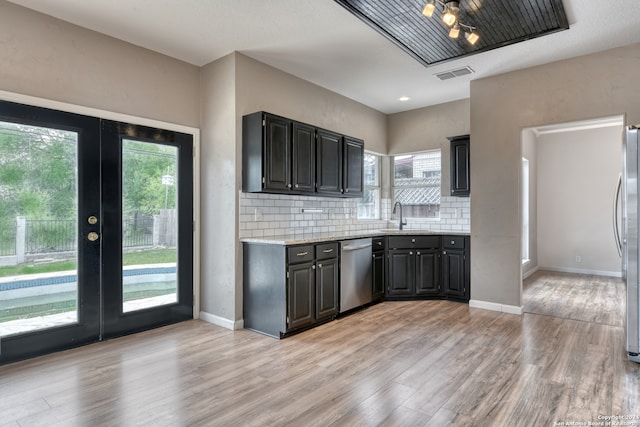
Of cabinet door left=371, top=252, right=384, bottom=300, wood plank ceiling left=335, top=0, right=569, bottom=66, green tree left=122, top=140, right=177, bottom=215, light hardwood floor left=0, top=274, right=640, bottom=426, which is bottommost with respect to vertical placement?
light hardwood floor left=0, top=274, right=640, bottom=426

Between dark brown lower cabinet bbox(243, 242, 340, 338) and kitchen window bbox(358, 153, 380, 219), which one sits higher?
kitchen window bbox(358, 153, 380, 219)

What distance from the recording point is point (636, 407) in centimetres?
227

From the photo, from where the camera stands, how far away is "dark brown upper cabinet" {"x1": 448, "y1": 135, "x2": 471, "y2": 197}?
5102 millimetres

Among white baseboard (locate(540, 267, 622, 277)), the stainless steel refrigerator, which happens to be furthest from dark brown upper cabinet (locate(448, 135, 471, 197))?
white baseboard (locate(540, 267, 622, 277))

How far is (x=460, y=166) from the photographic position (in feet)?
16.9

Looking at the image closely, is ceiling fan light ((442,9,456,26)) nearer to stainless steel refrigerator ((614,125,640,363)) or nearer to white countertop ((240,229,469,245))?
stainless steel refrigerator ((614,125,640,363))

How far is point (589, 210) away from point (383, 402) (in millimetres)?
6720

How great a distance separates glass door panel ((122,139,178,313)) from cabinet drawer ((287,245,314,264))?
1.39 m

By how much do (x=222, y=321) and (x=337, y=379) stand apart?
1.74 metres

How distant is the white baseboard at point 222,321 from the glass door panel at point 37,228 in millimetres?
1270

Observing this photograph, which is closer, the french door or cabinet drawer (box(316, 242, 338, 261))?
the french door

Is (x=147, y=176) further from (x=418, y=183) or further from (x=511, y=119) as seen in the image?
(x=511, y=119)

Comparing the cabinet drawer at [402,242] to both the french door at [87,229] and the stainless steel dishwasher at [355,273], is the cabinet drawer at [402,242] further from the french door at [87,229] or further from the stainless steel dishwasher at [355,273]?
the french door at [87,229]

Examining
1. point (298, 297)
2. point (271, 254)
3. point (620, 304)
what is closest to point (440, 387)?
point (298, 297)
